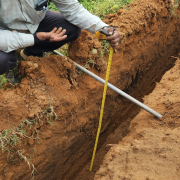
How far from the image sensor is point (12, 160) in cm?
210

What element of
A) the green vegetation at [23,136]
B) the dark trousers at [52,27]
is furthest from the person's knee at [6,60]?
the green vegetation at [23,136]

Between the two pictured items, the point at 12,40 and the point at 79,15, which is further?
the point at 79,15

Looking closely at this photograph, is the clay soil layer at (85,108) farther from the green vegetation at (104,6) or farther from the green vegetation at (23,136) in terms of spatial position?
the green vegetation at (104,6)

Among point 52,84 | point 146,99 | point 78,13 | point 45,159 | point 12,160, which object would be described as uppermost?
point 78,13

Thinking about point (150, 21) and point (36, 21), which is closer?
point (36, 21)

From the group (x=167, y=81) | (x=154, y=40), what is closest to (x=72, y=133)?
(x=167, y=81)

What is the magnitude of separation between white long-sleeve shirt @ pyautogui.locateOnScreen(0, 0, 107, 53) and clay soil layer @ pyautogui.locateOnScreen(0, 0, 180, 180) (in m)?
0.39

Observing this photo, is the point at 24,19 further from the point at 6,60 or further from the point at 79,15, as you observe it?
the point at 79,15

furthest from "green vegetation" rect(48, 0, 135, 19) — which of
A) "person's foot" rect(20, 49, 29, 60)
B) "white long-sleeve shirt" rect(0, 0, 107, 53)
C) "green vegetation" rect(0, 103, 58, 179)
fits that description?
"green vegetation" rect(0, 103, 58, 179)

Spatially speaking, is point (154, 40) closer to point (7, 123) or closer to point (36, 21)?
point (36, 21)

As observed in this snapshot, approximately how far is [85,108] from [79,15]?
1238mm

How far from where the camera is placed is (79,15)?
2260 millimetres

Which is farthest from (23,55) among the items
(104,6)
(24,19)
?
(104,6)

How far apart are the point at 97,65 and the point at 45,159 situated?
4.86ft
